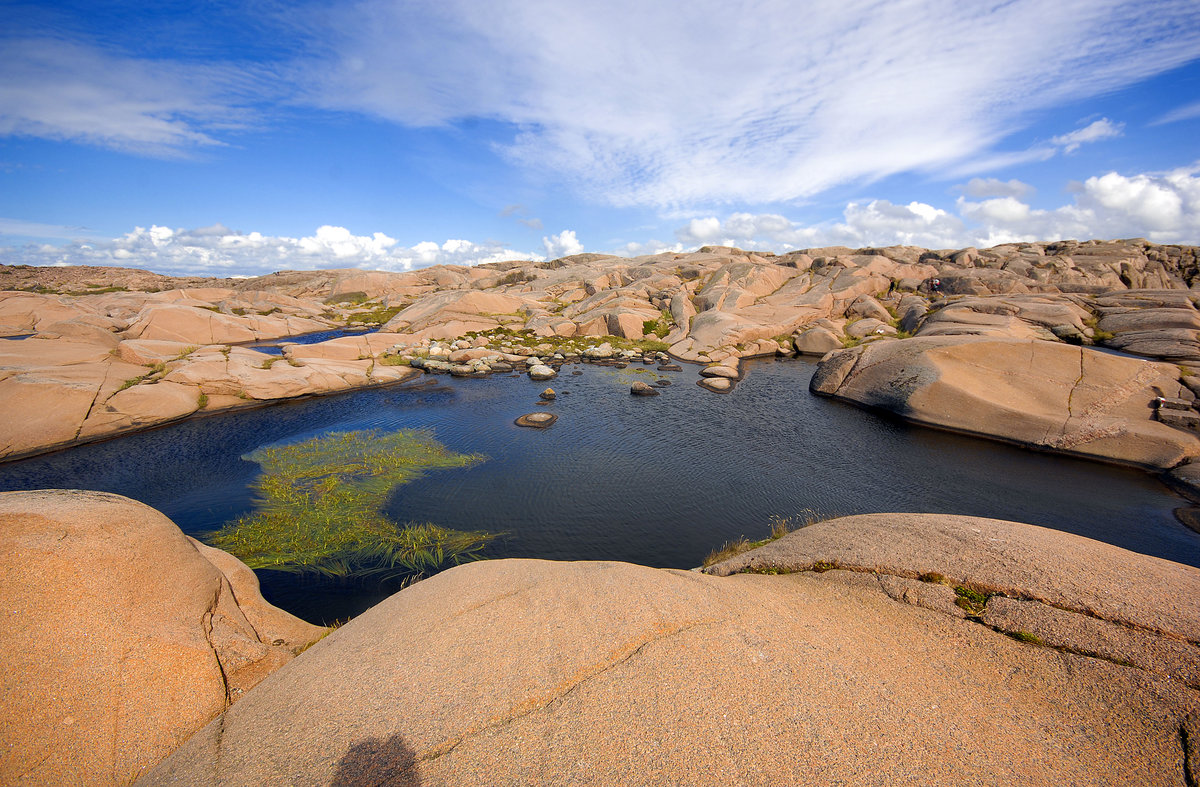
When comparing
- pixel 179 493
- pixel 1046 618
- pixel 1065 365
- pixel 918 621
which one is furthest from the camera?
pixel 1065 365

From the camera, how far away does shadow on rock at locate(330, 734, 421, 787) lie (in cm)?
428

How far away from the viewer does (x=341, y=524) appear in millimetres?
14492

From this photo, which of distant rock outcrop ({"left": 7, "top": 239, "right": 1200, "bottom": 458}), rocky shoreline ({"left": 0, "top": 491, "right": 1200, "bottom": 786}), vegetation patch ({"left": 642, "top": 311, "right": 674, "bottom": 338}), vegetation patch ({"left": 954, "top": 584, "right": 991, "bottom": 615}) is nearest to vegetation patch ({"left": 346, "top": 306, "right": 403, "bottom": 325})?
distant rock outcrop ({"left": 7, "top": 239, "right": 1200, "bottom": 458})

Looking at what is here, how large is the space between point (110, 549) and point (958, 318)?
157ft

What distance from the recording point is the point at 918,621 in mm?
6730

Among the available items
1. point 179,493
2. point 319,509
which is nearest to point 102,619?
point 319,509

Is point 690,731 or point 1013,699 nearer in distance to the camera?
point 690,731

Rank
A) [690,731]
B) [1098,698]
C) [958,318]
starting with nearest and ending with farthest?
[690,731]
[1098,698]
[958,318]

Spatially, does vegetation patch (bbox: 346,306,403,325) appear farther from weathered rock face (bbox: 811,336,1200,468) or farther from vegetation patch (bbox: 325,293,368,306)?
weathered rock face (bbox: 811,336,1200,468)

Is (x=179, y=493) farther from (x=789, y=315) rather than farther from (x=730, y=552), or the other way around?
(x=789, y=315)

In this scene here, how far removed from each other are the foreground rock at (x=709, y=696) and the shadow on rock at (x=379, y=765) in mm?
20

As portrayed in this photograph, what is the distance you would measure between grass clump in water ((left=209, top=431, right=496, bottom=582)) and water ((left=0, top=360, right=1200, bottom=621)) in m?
0.63

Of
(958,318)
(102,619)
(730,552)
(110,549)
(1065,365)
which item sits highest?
(958,318)

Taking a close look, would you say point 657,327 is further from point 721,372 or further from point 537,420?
point 537,420
